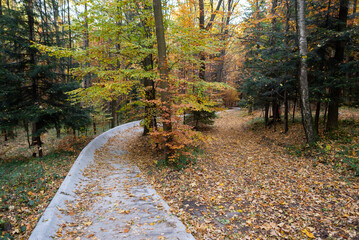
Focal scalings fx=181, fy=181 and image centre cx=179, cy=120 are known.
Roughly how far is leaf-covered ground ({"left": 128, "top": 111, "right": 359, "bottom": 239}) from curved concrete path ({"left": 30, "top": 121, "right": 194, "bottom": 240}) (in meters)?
0.48

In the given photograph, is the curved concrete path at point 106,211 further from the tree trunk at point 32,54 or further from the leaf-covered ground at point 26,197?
the tree trunk at point 32,54

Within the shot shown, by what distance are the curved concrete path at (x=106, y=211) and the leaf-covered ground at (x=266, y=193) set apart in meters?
0.48

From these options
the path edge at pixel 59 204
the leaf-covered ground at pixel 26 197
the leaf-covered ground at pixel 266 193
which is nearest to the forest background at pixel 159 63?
the leaf-covered ground at pixel 266 193

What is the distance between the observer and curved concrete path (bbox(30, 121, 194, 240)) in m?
3.59

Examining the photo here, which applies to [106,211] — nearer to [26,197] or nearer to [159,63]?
[26,197]

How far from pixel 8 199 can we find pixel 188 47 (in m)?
8.14

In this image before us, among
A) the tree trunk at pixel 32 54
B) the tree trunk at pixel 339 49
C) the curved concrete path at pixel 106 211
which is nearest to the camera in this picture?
the curved concrete path at pixel 106 211

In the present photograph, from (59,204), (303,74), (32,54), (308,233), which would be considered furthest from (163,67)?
(32,54)

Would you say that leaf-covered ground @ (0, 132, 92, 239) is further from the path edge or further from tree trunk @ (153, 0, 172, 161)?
tree trunk @ (153, 0, 172, 161)

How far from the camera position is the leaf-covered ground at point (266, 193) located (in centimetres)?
376

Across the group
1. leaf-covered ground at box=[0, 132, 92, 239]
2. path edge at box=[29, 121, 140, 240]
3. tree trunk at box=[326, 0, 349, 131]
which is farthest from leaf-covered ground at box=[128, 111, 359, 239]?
leaf-covered ground at box=[0, 132, 92, 239]

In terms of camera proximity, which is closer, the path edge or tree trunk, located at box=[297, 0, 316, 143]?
the path edge

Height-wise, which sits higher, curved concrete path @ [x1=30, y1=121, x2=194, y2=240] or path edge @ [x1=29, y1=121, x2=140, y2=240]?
path edge @ [x1=29, y1=121, x2=140, y2=240]

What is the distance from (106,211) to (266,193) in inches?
171
